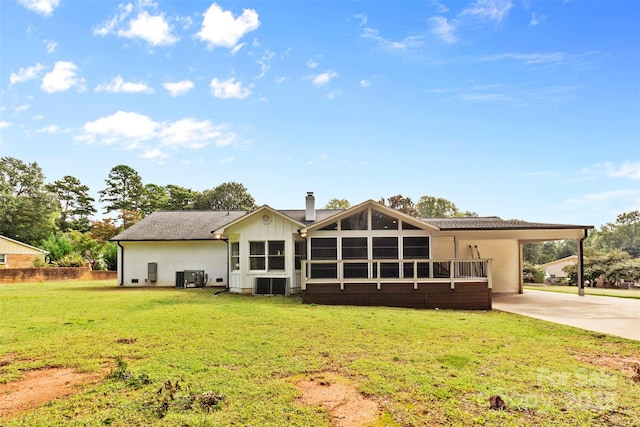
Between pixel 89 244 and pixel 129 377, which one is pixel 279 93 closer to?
pixel 129 377

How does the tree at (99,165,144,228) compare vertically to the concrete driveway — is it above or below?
above

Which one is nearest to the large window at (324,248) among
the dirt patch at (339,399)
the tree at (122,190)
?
the dirt patch at (339,399)

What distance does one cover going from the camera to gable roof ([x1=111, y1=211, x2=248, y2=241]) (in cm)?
1884

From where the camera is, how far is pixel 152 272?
18.8 m

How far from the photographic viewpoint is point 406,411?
367cm

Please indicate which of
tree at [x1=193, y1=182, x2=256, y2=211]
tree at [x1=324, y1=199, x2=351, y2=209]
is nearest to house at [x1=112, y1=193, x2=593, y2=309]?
tree at [x1=193, y1=182, x2=256, y2=211]

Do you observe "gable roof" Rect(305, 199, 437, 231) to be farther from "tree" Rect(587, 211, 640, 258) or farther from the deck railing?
"tree" Rect(587, 211, 640, 258)

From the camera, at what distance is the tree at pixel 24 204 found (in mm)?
36312

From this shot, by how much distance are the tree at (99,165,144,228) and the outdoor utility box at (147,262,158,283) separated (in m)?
33.7

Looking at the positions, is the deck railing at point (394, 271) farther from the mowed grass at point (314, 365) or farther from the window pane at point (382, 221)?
the mowed grass at point (314, 365)

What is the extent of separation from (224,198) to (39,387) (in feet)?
154

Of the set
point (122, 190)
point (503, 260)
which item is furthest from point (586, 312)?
point (122, 190)

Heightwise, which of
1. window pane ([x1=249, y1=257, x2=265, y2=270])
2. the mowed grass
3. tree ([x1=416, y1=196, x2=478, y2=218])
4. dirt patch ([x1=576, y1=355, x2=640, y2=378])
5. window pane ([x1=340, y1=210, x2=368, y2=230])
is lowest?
dirt patch ([x1=576, y1=355, x2=640, y2=378])

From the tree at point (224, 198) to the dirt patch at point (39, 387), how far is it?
4523 centimetres
